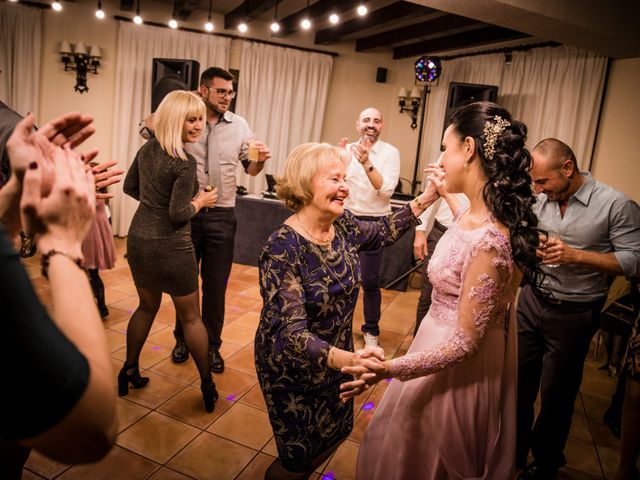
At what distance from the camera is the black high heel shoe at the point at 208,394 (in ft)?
8.30

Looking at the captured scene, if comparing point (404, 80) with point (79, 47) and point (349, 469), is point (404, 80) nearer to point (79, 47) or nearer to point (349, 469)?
point (79, 47)

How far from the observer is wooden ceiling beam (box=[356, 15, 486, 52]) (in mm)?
4996

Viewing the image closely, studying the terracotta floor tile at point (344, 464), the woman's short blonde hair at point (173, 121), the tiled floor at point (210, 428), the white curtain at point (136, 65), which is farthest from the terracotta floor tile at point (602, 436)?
the white curtain at point (136, 65)

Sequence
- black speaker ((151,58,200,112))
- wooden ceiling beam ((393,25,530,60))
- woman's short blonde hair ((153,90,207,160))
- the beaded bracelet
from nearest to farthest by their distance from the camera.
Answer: the beaded bracelet < woman's short blonde hair ((153,90,207,160)) < black speaker ((151,58,200,112)) < wooden ceiling beam ((393,25,530,60))

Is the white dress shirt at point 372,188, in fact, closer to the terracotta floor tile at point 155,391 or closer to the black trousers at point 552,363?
the black trousers at point 552,363

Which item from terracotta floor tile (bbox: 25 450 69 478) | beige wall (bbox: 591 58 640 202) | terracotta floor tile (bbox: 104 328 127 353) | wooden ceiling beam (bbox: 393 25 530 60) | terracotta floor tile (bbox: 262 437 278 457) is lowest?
terracotta floor tile (bbox: 262 437 278 457)

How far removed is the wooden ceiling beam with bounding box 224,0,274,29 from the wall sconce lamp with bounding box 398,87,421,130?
234cm

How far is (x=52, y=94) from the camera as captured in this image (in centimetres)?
600

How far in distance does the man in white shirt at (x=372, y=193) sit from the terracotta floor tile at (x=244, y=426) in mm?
1254

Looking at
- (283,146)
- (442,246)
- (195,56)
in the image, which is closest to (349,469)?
(442,246)

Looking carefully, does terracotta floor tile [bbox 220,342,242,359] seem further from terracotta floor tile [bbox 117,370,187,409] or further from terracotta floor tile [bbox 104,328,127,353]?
terracotta floor tile [bbox 104,328,127,353]

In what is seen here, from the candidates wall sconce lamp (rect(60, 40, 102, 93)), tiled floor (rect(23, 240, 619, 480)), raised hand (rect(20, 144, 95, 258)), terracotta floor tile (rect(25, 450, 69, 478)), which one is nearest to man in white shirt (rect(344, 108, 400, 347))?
tiled floor (rect(23, 240, 619, 480))

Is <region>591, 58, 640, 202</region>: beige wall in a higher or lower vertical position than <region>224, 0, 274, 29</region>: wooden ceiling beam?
lower

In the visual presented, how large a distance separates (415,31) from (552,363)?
15.8ft
